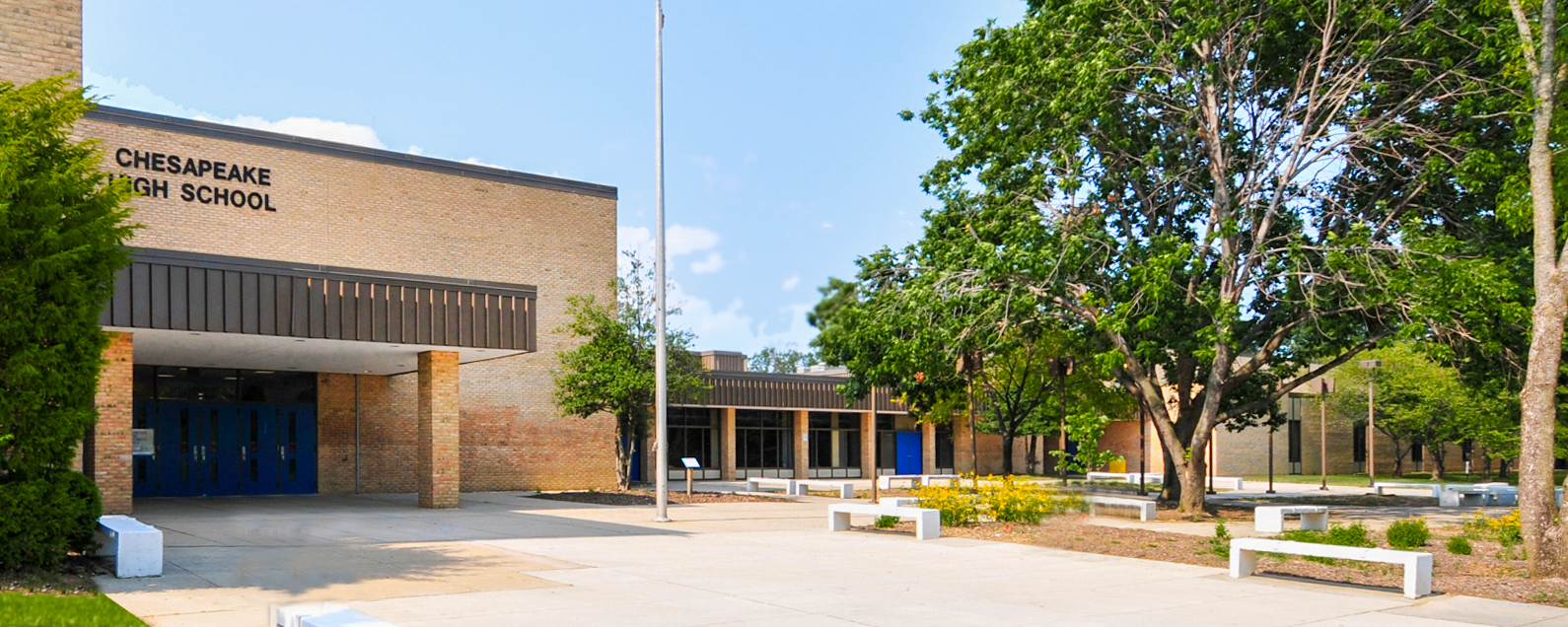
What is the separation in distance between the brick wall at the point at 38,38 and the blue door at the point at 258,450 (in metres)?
12.1

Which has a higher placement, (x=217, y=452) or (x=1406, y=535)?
(x=217, y=452)

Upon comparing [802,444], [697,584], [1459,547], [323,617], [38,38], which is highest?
[38,38]

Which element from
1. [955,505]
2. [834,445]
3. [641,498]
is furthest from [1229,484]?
[955,505]

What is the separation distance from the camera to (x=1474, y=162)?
66.2 ft

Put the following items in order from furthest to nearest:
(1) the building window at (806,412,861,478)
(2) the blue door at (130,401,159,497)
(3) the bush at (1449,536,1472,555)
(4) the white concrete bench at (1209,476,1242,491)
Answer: (1) the building window at (806,412,861,478) → (4) the white concrete bench at (1209,476,1242,491) → (2) the blue door at (130,401,159,497) → (3) the bush at (1449,536,1472,555)

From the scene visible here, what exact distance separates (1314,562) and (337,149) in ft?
80.7

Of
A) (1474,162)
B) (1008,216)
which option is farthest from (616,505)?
(1474,162)

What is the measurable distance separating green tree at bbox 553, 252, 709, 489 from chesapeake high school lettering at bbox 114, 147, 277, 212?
312 inches

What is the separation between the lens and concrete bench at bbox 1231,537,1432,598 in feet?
40.3

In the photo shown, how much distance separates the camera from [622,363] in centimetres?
2994

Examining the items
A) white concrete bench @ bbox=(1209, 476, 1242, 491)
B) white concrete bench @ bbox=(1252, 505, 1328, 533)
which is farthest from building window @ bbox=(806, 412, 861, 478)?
white concrete bench @ bbox=(1252, 505, 1328, 533)

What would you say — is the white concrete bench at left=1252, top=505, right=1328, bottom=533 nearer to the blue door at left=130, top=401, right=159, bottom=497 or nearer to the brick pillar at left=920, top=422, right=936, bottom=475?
the blue door at left=130, top=401, right=159, bottom=497

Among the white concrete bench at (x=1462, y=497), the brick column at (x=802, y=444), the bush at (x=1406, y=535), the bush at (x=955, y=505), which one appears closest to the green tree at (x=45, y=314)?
the bush at (x=955, y=505)

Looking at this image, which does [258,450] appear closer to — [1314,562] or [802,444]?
[802,444]
